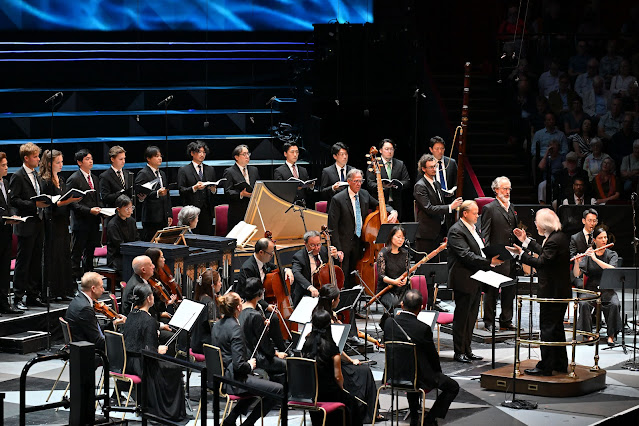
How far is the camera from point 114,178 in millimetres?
10391

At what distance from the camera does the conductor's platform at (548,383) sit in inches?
319

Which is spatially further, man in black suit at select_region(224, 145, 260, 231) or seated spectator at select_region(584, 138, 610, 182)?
seated spectator at select_region(584, 138, 610, 182)

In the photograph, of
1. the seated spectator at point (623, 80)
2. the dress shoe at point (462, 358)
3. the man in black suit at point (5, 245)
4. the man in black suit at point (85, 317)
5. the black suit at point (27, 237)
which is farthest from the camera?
the seated spectator at point (623, 80)

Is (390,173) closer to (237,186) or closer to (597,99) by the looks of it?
(237,186)

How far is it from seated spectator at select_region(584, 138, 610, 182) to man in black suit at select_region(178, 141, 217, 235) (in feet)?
15.7

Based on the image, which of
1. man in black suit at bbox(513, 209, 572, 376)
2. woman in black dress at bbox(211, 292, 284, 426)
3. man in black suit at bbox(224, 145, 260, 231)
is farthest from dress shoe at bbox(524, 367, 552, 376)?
man in black suit at bbox(224, 145, 260, 231)

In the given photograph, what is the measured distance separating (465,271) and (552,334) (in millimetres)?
1096

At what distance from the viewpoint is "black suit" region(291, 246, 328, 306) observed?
8992 millimetres

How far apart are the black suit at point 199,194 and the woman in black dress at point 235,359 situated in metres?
3.87

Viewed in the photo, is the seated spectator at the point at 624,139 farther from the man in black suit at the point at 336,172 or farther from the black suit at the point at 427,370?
the black suit at the point at 427,370

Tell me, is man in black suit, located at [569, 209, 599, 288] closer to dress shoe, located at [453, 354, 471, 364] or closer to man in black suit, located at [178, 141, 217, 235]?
dress shoe, located at [453, 354, 471, 364]

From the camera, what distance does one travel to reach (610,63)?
45.3 ft

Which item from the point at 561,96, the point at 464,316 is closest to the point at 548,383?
the point at 464,316

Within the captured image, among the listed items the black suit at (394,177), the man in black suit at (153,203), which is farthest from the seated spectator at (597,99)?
the man in black suit at (153,203)
